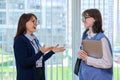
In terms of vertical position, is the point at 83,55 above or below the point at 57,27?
below

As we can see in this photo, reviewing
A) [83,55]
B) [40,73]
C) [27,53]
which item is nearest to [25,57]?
[27,53]

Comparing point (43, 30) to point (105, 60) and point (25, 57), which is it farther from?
point (105, 60)

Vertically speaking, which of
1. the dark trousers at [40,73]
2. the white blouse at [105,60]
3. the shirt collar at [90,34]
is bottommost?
the dark trousers at [40,73]

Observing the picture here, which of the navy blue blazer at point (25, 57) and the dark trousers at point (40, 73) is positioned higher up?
the navy blue blazer at point (25, 57)

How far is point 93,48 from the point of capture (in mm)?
A: 1852

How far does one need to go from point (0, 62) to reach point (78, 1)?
1.25 m

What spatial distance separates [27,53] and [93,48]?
1.95 feet

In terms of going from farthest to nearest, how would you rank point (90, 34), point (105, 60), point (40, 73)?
point (40, 73)
point (90, 34)
point (105, 60)

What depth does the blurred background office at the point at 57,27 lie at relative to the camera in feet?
9.04

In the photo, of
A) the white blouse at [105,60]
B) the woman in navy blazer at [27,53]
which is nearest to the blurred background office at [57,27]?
the woman in navy blazer at [27,53]

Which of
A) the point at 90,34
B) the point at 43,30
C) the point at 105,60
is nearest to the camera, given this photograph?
the point at 105,60

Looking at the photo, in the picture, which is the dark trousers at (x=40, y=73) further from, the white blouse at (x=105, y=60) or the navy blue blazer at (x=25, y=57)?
the white blouse at (x=105, y=60)

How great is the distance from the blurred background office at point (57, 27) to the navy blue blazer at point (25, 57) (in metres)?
0.77

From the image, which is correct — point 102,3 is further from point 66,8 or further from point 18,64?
point 18,64
